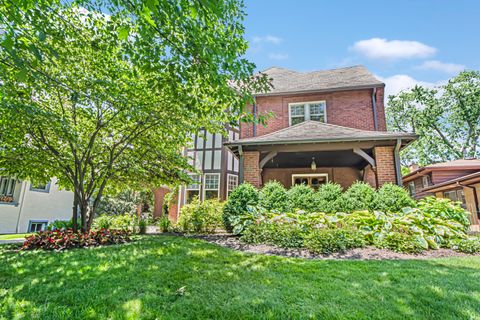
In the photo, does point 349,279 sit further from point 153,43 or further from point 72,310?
point 153,43

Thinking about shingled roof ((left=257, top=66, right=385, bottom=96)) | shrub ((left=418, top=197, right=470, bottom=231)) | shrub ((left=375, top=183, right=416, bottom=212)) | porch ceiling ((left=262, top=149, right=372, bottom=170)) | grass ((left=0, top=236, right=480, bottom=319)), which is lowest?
grass ((left=0, top=236, right=480, bottom=319))

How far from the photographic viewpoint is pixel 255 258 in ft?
14.8

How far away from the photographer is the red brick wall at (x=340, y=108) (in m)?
11.0

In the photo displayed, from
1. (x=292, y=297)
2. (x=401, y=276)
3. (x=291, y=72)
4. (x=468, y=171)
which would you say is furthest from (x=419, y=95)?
(x=292, y=297)

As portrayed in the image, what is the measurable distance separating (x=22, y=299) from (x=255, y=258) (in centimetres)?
333

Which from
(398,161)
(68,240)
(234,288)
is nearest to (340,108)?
(398,161)

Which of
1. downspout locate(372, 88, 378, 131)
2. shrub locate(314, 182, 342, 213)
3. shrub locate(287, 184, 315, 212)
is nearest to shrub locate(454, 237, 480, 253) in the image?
shrub locate(314, 182, 342, 213)

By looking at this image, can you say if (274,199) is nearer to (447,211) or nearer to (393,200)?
(393,200)

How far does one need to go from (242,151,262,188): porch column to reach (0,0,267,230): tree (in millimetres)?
2049

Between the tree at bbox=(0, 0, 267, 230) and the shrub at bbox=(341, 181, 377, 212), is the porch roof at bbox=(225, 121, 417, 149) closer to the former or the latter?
the shrub at bbox=(341, 181, 377, 212)

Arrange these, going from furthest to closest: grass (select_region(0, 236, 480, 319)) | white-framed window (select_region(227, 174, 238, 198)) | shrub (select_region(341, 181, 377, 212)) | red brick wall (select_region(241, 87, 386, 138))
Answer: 1. white-framed window (select_region(227, 174, 238, 198))
2. red brick wall (select_region(241, 87, 386, 138))
3. shrub (select_region(341, 181, 377, 212))
4. grass (select_region(0, 236, 480, 319))

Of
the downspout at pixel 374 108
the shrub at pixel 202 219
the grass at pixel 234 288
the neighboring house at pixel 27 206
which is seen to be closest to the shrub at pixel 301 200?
the shrub at pixel 202 219

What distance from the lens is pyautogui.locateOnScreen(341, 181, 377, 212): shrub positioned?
6.91 metres

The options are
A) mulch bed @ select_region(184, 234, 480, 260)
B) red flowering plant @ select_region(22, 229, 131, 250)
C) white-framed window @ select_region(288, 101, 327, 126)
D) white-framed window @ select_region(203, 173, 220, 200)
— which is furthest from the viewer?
white-framed window @ select_region(203, 173, 220, 200)
